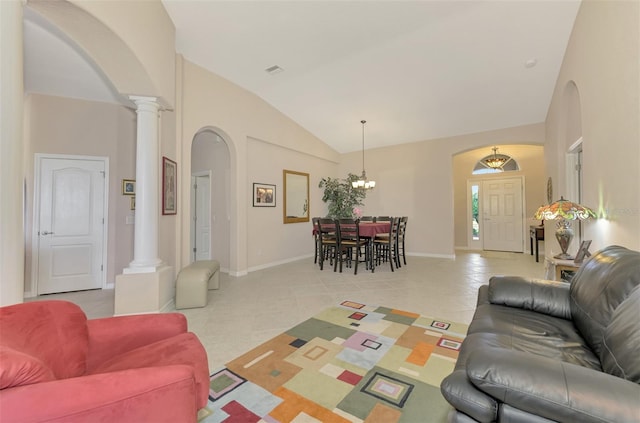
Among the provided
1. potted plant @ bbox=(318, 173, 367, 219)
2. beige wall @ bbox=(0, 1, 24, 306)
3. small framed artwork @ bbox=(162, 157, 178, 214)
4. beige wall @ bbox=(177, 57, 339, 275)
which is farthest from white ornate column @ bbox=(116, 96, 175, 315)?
potted plant @ bbox=(318, 173, 367, 219)

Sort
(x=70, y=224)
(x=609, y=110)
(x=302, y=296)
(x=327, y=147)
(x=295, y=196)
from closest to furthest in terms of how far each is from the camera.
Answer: (x=609, y=110), (x=302, y=296), (x=70, y=224), (x=295, y=196), (x=327, y=147)

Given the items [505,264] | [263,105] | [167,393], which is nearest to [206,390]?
[167,393]

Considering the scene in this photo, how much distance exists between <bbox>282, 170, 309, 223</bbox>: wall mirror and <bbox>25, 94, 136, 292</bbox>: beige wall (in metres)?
2.90

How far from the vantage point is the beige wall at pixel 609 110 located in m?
2.07

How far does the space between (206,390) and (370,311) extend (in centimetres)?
216

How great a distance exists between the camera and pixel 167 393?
3.18 ft

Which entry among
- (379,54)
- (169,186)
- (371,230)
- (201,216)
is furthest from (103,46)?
(371,230)

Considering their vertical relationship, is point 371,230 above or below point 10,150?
below

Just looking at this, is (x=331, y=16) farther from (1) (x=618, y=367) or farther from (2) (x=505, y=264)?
(2) (x=505, y=264)

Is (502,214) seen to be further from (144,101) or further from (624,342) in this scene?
(144,101)

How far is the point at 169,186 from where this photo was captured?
3.72 meters

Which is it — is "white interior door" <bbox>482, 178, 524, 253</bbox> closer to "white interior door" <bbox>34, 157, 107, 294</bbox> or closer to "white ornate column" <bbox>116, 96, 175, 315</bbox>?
"white ornate column" <bbox>116, 96, 175, 315</bbox>

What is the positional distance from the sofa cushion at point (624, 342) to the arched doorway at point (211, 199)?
5.09 meters

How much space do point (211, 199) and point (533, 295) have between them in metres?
5.45
